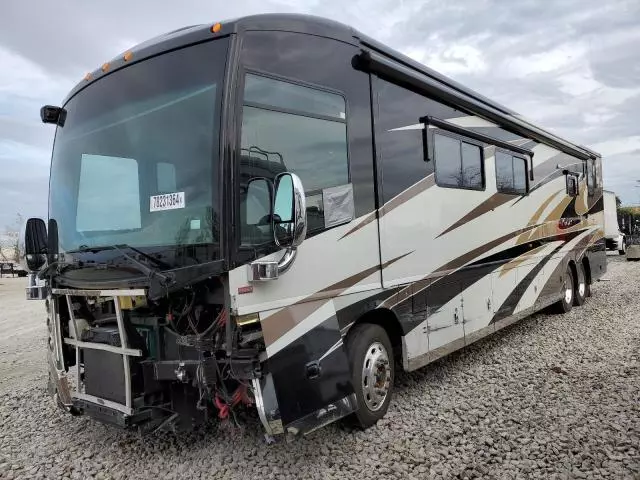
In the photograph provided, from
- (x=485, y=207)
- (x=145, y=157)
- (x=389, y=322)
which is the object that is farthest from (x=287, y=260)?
(x=485, y=207)

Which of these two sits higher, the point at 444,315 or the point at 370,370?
the point at 444,315

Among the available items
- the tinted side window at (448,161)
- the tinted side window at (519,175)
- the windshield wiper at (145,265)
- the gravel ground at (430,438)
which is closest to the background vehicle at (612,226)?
the tinted side window at (519,175)

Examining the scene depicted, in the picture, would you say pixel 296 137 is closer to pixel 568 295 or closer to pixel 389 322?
pixel 389 322

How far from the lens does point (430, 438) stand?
3.84 m

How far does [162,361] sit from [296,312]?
3.11ft

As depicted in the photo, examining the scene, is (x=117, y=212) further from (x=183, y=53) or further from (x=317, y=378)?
(x=317, y=378)

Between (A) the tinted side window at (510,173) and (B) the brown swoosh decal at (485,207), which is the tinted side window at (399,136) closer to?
(B) the brown swoosh decal at (485,207)

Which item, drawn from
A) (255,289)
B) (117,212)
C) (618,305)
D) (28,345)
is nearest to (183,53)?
(117,212)

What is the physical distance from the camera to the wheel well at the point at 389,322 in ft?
14.0

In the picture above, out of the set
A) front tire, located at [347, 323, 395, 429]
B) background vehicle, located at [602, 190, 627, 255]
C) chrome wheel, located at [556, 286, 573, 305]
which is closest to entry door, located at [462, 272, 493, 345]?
front tire, located at [347, 323, 395, 429]

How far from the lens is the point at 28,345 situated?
8414 millimetres

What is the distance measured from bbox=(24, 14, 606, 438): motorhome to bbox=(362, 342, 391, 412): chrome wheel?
2 centimetres

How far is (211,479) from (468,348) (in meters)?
4.27

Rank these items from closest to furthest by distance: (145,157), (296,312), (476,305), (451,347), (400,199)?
(296,312), (145,157), (400,199), (451,347), (476,305)
